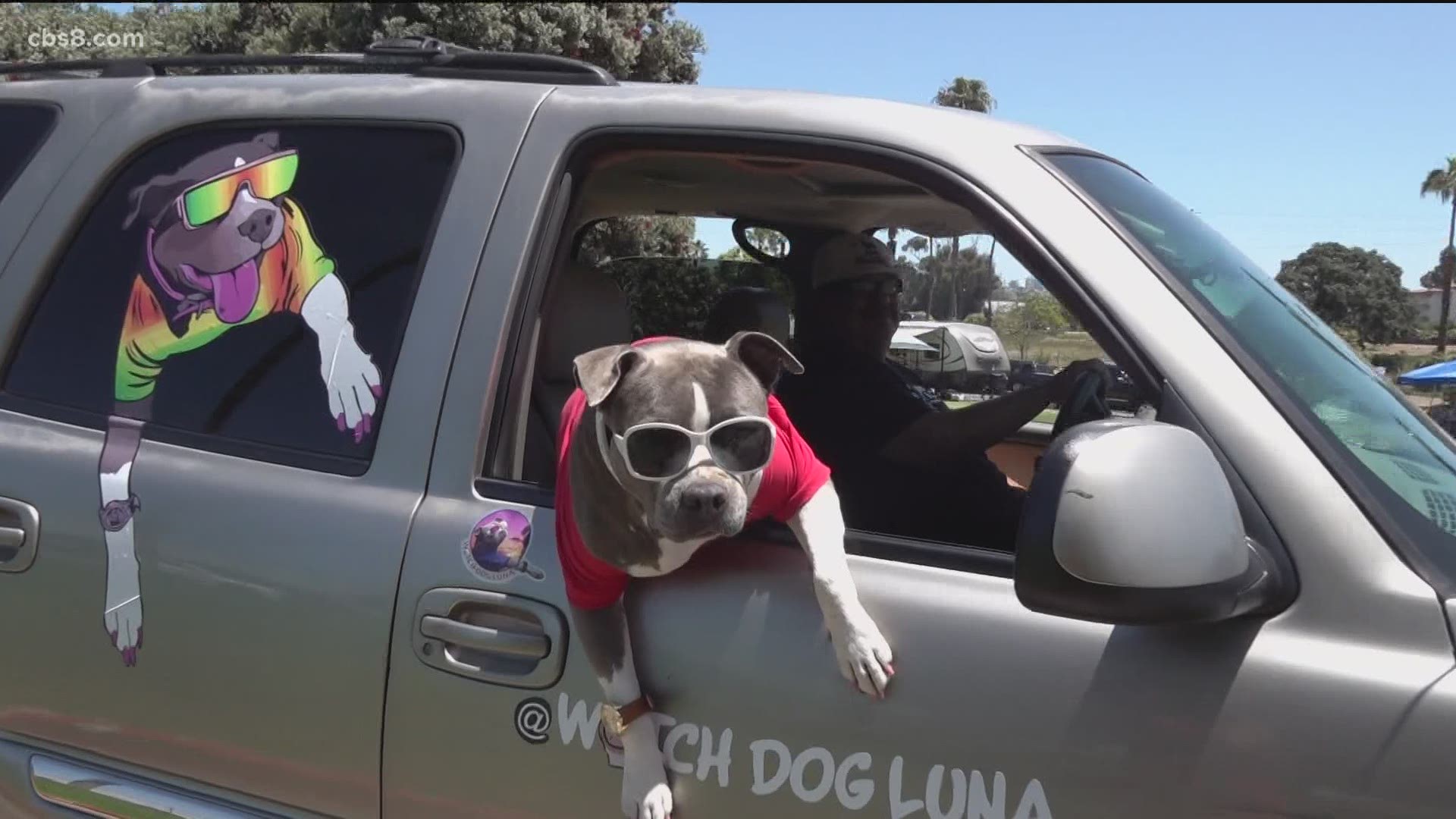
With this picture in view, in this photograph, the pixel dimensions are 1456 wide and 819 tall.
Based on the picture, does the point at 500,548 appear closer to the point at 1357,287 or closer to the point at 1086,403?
the point at 1086,403

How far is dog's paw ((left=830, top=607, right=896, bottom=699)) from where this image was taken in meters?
1.60

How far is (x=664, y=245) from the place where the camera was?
398 cm

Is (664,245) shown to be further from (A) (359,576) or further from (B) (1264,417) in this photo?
(B) (1264,417)

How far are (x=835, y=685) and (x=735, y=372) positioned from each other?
20.7 inches

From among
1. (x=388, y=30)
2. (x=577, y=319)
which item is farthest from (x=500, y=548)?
(x=388, y=30)

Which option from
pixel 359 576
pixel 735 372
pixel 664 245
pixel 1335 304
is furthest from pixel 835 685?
pixel 1335 304

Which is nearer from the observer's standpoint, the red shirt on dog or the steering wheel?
the red shirt on dog

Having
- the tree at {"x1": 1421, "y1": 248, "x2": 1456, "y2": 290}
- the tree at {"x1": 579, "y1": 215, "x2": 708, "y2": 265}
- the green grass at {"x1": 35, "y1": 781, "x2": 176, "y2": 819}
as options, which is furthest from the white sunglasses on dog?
the tree at {"x1": 1421, "y1": 248, "x2": 1456, "y2": 290}

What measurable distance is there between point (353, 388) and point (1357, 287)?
504cm

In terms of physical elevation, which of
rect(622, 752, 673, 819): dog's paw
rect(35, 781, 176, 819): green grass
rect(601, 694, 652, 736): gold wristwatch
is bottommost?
rect(35, 781, 176, 819): green grass

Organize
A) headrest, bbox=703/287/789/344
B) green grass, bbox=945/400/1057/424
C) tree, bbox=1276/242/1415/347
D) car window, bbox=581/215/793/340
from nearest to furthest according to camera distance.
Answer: green grass, bbox=945/400/1057/424 → headrest, bbox=703/287/789/344 → car window, bbox=581/215/793/340 → tree, bbox=1276/242/1415/347

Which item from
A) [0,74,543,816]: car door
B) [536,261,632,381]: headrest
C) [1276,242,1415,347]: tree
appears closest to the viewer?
[0,74,543,816]: car door

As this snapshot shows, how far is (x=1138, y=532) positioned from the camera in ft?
4.55

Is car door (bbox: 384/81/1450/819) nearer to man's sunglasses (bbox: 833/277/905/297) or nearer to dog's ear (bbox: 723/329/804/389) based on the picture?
dog's ear (bbox: 723/329/804/389)
